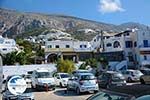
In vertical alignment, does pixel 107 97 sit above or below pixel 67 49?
below

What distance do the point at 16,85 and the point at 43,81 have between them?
556 inches

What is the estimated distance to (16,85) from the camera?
747 inches

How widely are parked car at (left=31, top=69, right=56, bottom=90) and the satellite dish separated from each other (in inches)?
533

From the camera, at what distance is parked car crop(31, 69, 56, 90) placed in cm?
3284

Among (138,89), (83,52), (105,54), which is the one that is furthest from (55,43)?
(138,89)

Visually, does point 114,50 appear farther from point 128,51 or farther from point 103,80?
point 103,80

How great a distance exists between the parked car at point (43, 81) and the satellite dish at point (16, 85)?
1354cm

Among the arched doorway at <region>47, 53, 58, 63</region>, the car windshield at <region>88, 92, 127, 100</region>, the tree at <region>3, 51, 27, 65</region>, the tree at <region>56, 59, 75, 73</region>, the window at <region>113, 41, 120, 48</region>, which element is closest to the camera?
the car windshield at <region>88, 92, 127, 100</region>

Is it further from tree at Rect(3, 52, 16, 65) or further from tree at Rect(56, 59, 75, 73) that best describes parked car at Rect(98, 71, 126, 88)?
tree at Rect(3, 52, 16, 65)

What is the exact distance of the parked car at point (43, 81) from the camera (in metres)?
32.8

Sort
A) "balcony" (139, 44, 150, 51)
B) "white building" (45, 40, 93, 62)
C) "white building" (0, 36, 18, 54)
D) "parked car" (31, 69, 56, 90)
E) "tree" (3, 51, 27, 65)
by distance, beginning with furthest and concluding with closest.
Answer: "white building" (0, 36, 18, 54)
"white building" (45, 40, 93, 62)
"balcony" (139, 44, 150, 51)
"tree" (3, 51, 27, 65)
"parked car" (31, 69, 56, 90)

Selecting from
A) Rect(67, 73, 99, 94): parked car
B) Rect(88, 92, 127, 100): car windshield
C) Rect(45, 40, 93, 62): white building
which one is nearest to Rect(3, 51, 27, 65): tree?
Rect(45, 40, 93, 62): white building

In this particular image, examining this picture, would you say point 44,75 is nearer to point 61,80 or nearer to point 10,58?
point 61,80

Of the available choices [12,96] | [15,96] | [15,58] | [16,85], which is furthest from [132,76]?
[15,58]
